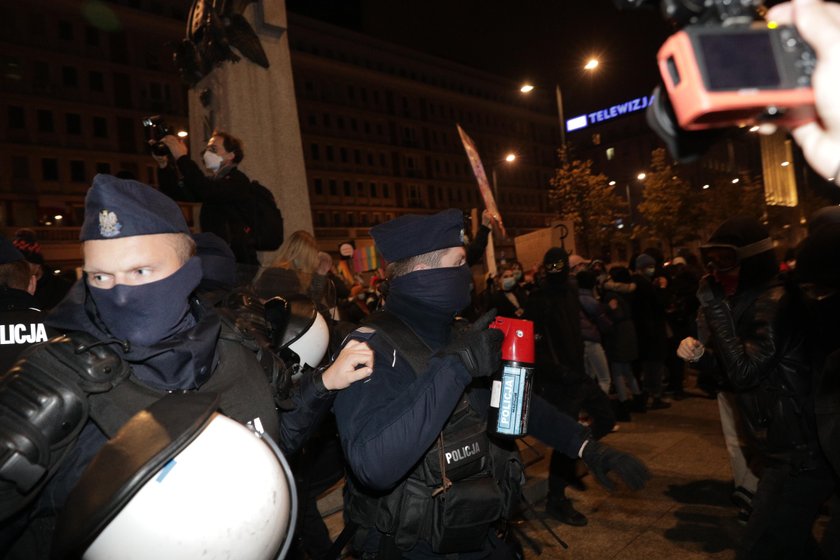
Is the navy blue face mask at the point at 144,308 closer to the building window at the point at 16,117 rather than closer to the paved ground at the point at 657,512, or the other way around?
the paved ground at the point at 657,512

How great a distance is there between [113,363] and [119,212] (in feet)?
1.54

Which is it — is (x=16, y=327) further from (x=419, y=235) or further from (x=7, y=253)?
(x=419, y=235)

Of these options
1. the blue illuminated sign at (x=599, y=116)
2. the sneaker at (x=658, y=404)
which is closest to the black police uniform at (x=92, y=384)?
the sneaker at (x=658, y=404)

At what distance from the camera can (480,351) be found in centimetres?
211

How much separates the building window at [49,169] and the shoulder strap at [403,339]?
48469 millimetres

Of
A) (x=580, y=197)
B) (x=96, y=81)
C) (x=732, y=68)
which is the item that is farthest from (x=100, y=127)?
(x=732, y=68)

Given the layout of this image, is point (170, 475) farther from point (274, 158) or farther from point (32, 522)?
point (274, 158)

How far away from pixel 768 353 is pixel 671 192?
1099 inches

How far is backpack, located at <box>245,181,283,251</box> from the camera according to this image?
14.7 ft

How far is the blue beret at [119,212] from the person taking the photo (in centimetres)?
176

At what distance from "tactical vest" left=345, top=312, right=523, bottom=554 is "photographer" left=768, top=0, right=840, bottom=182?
5.10ft

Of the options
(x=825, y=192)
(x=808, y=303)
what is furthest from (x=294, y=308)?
(x=808, y=303)

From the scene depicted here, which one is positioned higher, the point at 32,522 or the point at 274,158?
the point at 274,158

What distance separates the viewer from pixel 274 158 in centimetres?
623
